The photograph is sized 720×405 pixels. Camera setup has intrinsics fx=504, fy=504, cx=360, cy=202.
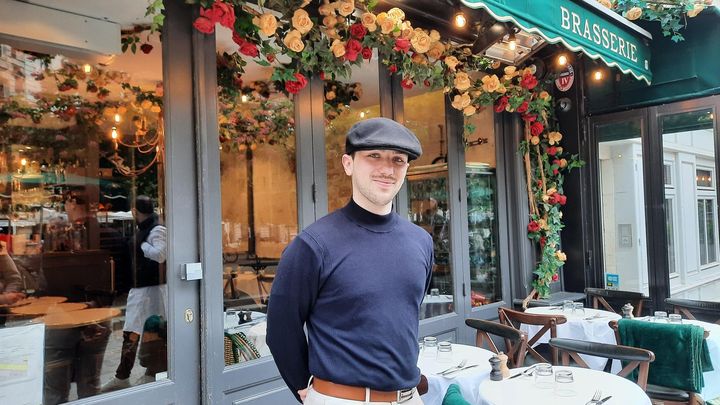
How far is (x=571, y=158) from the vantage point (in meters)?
5.85

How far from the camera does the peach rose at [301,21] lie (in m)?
3.07

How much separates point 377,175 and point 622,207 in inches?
Answer: 196

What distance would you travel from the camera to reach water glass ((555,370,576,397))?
255 cm

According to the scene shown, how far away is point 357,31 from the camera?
340cm

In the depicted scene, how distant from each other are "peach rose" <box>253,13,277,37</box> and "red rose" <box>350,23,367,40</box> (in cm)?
65

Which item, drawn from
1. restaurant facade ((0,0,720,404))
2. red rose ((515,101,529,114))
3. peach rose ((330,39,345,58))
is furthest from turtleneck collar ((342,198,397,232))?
red rose ((515,101,529,114))

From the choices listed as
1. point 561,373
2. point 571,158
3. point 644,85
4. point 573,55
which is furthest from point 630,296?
point 561,373

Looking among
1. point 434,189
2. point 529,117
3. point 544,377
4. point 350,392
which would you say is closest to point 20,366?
point 350,392

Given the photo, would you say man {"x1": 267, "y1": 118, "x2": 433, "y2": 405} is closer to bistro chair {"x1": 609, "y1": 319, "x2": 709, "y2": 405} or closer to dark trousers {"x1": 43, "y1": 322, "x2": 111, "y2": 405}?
dark trousers {"x1": 43, "y1": 322, "x2": 111, "y2": 405}

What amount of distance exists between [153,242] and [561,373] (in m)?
2.44

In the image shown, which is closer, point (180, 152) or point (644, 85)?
point (180, 152)

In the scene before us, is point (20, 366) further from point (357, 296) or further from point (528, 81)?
point (528, 81)

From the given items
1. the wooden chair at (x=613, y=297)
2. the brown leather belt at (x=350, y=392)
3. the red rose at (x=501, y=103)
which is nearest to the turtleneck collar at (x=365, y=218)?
the brown leather belt at (x=350, y=392)

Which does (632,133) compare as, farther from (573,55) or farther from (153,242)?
(153,242)
